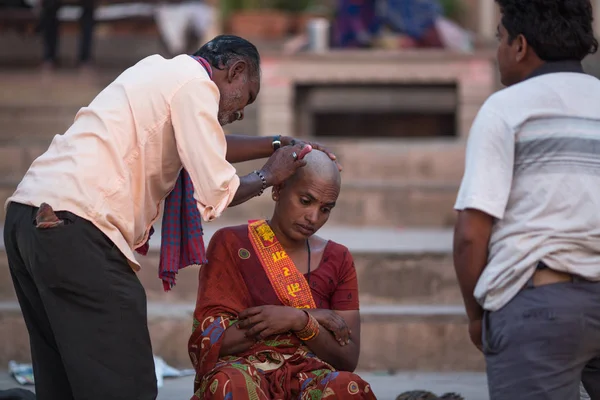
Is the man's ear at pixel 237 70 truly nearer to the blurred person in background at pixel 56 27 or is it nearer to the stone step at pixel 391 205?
the stone step at pixel 391 205

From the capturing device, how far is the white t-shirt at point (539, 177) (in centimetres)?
275

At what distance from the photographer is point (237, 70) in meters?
3.19

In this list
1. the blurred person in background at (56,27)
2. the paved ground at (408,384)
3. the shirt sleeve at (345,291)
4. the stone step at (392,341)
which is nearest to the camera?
the shirt sleeve at (345,291)

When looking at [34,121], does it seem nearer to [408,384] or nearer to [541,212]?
[408,384]

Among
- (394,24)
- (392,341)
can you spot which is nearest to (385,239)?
(392,341)

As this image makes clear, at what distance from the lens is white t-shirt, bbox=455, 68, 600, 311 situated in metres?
2.75

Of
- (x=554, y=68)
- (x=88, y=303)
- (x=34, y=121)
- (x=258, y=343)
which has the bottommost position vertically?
(x=34, y=121)

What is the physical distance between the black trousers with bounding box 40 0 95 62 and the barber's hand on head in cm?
623

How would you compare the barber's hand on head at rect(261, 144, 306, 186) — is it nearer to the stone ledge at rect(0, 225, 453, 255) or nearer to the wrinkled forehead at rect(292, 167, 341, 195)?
the wrinkled forehead at rect(292, 167, 341, 195)

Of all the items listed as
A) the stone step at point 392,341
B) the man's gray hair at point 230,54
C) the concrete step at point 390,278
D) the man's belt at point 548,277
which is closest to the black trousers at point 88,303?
the man's gray hair at point 230,54

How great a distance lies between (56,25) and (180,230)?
6.55 meters

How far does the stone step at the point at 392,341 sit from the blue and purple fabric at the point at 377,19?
3940 mm

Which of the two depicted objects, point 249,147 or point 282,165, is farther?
point 249,147

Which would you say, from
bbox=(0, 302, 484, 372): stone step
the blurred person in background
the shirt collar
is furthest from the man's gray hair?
the blurred person in background
